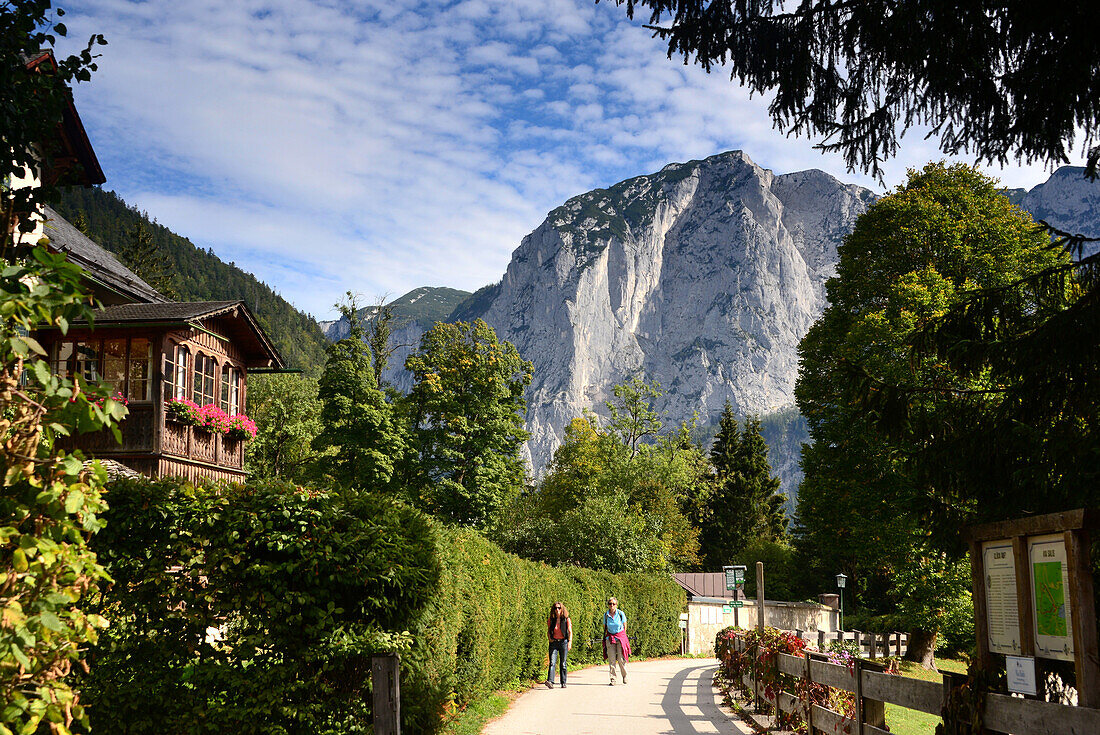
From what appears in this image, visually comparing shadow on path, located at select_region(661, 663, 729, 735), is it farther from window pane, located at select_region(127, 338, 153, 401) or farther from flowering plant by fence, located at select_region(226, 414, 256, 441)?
window pane, located at select_region(127, 338, 153, 401)

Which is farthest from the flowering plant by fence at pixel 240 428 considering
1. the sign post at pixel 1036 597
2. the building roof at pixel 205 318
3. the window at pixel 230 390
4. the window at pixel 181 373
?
the sign post at pixel 1036 597

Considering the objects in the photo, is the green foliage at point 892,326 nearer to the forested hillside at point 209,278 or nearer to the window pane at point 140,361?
the window pane at point 140,361

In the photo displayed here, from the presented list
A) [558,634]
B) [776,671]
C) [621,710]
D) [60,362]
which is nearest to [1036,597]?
[776,671]

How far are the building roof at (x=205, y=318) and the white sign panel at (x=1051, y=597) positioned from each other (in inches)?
627

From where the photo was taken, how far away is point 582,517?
3347cm

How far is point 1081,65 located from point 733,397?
7662 inches

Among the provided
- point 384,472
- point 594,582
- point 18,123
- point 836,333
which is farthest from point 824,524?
point 18,123

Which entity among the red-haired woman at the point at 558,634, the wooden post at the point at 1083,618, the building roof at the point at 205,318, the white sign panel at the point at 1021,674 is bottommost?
the red-haired woman at the point at 558,634

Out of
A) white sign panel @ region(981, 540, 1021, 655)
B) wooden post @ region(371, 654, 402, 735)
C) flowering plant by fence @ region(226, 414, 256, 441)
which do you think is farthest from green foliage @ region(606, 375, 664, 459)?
white sign panel @ region(981, 540, 1021, 655)

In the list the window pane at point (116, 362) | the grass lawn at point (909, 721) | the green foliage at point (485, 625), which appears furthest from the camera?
the window pane at point (116, 362)

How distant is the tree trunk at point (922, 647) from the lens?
72.3 ft

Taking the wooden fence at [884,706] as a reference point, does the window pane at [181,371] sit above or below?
above

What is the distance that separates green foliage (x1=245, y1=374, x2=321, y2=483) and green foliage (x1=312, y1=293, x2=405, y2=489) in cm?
1087

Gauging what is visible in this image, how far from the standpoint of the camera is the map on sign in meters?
4.71
